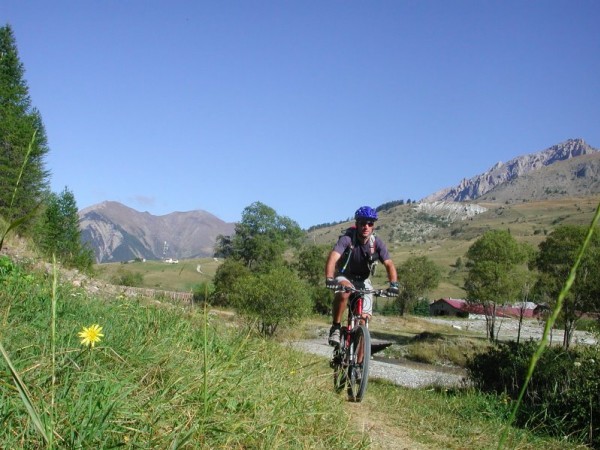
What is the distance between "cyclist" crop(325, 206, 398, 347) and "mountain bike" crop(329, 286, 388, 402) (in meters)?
0.11

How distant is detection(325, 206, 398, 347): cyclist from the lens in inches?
268

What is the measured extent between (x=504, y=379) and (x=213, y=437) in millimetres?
13111

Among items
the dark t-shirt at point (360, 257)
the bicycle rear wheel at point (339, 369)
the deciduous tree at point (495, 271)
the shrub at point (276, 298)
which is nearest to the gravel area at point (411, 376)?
the bicycle rear wheel at point (339, 369)

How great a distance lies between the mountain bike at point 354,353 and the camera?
20.7ft

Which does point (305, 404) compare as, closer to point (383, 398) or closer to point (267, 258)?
point (383, 398)

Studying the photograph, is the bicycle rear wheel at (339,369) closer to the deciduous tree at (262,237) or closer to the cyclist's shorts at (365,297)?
the cyclist's shorts at (365,297)

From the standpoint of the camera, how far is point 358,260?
700 cm

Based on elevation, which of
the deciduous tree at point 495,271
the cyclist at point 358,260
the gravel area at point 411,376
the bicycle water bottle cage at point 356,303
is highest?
the deciduous tree at point 495,271

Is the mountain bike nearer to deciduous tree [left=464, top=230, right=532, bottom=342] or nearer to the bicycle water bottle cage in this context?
the bicycle water bottle cage

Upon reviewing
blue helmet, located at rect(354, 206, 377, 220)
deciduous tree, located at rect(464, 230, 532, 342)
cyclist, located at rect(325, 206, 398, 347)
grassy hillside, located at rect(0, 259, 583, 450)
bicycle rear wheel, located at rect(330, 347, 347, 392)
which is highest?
deciduous tree, located at rect(464, 230, 532, 342)

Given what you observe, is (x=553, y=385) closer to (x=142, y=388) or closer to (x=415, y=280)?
(x=142, y=388)

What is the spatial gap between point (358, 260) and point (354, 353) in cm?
Result: 118

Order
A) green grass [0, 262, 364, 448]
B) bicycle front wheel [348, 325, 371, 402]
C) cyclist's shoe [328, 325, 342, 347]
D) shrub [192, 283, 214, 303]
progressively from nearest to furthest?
green grass [0, 262, 364, 448]
shrub [192, 283, 214, 303]
bicycle front wheel [348, 325, 371, 402]
cyclist's shoe [328, 325, 342, 347]

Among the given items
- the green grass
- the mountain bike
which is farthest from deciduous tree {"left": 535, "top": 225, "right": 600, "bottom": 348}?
the green grass
